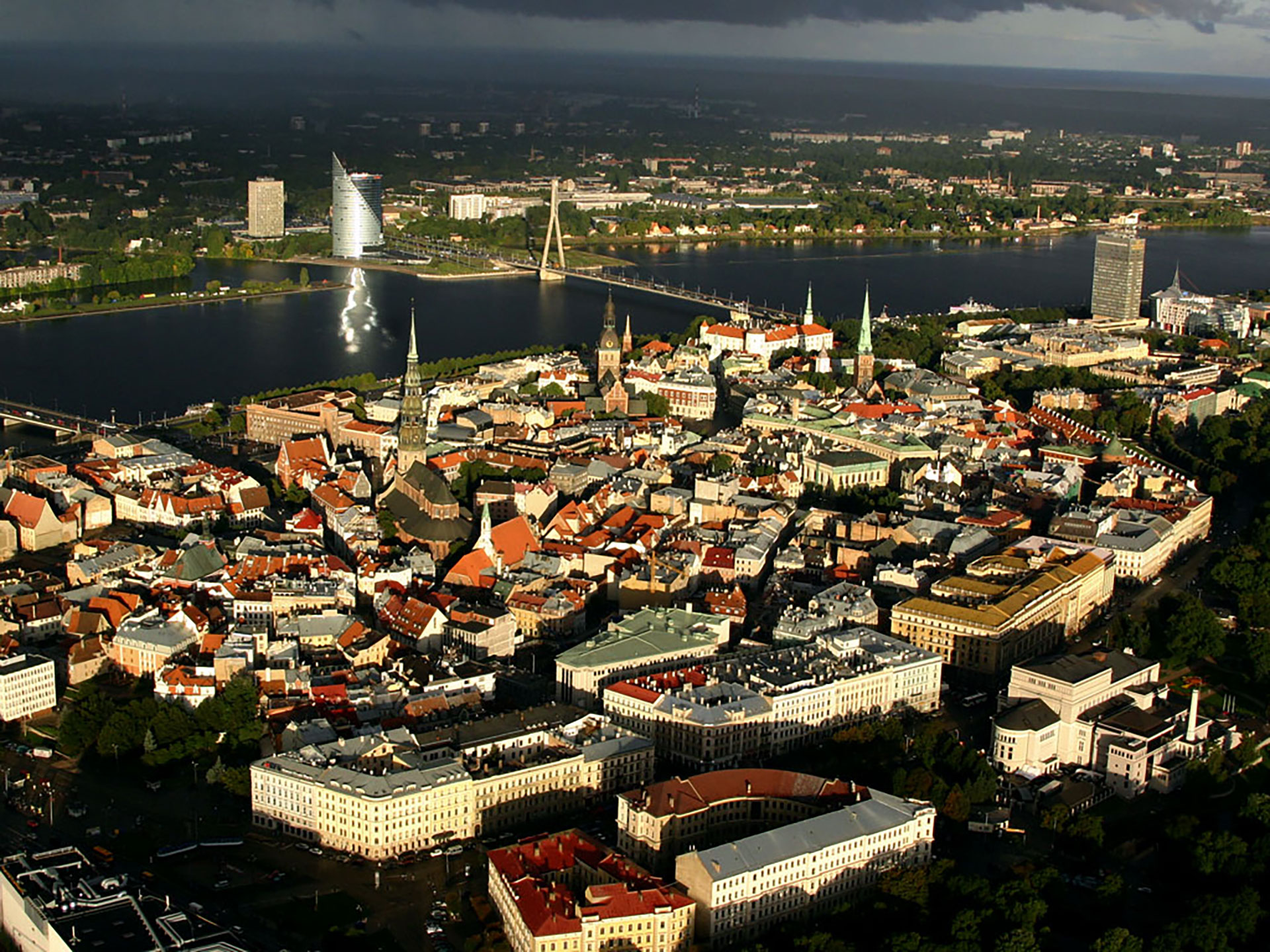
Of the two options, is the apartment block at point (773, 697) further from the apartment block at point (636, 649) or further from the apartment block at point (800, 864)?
the apartment block at point (800, 864)

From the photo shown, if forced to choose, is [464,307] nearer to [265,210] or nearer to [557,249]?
[557,249]

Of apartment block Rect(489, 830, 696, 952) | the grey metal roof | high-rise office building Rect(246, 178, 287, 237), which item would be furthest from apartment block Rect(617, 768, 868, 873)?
high-rise office building Rect(246, 178, 287, 237)

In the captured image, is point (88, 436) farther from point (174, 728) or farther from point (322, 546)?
point (174, 728)

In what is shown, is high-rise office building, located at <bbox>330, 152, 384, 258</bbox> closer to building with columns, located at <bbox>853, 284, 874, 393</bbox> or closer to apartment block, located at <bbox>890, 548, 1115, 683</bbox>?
building with columns, located at <bbox>853, 284, 874, 393</bbox>

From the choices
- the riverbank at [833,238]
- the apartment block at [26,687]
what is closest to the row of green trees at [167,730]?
the apartment block at [26,687]

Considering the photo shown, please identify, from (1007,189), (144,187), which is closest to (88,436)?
(144,187)
